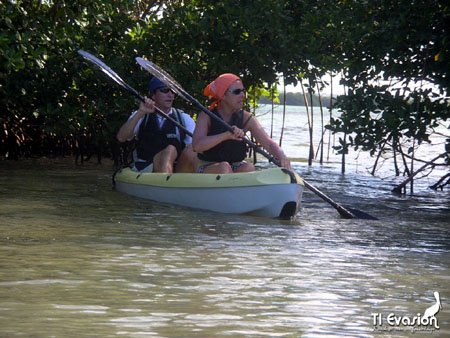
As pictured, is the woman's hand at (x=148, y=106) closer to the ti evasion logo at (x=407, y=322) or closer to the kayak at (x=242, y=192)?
the kayak at (x=242, y=192)

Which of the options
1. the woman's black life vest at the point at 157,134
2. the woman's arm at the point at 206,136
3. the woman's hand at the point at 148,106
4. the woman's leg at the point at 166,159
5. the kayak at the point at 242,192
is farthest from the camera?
the woman's black life vest at the point at 157,134

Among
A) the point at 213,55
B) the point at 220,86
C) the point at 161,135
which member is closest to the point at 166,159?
the point at 161,135

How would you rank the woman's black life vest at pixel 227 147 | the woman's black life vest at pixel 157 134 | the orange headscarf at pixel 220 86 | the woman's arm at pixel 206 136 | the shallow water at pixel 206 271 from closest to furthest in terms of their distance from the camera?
the shallow water at pixel 206 271, the woman's arm at pixel 206 136, the orange headscarf at pixel 220 86, the woman's black life vest at pixel 227 147, the woman's black life vest at pixel 157 134

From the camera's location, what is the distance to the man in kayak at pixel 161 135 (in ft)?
24.1

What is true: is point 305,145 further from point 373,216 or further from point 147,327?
point 147,327

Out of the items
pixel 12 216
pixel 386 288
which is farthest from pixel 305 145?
pixel 386 288

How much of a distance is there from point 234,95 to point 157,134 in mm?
1329

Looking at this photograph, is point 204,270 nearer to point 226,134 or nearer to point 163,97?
point 226,134

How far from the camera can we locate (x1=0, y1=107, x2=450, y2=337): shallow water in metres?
3.06

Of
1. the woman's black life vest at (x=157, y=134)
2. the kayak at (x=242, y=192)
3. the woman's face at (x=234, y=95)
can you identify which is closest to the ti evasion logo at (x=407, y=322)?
the kayak at (x=242, y=192)

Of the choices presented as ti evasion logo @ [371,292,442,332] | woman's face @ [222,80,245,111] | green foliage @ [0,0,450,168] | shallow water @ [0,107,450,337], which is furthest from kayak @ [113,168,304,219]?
ti evasion logo @ [371,292,442,332]

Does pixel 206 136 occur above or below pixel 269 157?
above

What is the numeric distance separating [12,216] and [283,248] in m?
2.17

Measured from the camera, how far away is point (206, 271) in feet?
13.2
